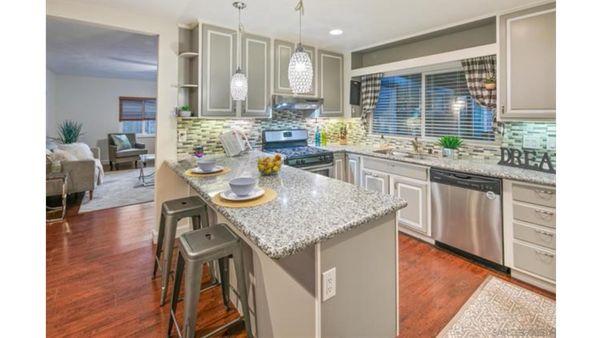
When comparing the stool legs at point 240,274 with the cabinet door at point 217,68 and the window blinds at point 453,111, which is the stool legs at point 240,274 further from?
the window blinds at point 453,111

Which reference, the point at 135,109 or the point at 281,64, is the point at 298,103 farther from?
the point at 135,109

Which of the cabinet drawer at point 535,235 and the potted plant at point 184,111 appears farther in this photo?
the potted plant at point 184,111

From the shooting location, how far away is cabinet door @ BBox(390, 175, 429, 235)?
3.18 meters

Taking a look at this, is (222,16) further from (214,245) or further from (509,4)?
(509,4)

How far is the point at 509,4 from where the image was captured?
2646 millimetres

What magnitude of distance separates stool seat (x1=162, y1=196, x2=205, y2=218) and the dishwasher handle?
225 centimetres

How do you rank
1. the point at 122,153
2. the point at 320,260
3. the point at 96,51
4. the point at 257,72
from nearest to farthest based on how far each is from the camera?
the point at 320,260, the point at 257,72, the point at 96,51, the point at 122,153

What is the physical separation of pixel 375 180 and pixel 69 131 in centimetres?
721

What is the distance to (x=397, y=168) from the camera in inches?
135


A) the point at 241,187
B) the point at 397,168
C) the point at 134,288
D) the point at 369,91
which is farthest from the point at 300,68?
the point at 369,91

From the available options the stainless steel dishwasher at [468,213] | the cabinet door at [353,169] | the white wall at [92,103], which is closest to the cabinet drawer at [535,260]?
the stainless steel dishwasher at [468,213]

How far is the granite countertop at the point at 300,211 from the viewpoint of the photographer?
3.92 ft

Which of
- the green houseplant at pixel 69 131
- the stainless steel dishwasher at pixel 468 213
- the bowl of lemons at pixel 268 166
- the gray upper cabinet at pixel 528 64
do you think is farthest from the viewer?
the green houseplant at pixel 69 131

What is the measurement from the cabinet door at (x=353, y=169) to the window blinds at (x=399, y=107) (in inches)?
32.0
